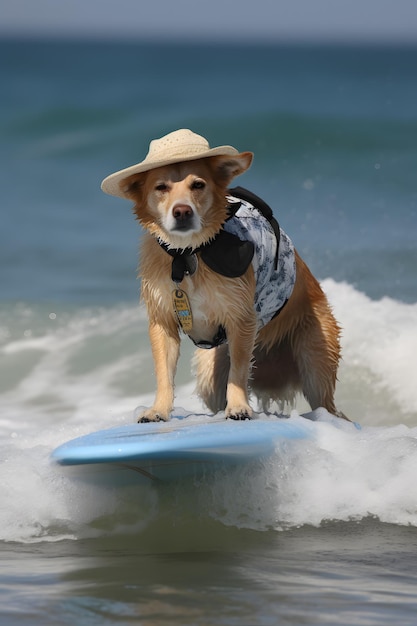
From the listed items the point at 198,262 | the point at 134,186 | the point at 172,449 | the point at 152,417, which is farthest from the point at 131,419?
the point at 172,449

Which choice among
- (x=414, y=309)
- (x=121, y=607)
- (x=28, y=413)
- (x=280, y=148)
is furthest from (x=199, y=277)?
(x=280, y=148)

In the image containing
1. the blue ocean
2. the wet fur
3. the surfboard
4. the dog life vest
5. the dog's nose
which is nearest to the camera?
the blue ocean

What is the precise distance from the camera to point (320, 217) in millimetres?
13367

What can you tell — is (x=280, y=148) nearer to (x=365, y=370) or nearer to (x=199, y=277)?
(x=365, y=370)

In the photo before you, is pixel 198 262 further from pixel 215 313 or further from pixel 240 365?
pixel 240 365

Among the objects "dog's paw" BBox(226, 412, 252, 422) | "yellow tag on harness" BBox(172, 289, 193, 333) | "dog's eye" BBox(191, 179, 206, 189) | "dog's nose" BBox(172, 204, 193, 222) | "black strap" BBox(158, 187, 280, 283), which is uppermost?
"dog's eye" BBox(191, 179, 206, 189)

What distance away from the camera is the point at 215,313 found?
16.4 ft

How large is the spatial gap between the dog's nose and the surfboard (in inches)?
34.0

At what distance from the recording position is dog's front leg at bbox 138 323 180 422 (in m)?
5.14

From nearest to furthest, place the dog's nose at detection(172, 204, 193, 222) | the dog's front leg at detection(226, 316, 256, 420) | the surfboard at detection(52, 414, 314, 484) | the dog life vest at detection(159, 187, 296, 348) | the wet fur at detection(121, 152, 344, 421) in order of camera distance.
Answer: the surfboard at detection(52, 414, 314, 484), the dog's nose at detection(172, 204, 193, 222), the wet fur at detection(121, 152, 344, 421), the dog life vest at detection(159, 187, 296, 348), the dog's front leg at detection(226, 316, 256, 420)

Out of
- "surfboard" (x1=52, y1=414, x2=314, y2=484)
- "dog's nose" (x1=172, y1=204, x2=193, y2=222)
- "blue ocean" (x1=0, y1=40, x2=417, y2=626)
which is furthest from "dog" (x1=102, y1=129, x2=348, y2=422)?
"blue ocean" (x1=0, y1=40, x2=417, y2=626)

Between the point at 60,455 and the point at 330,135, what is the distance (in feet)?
40.4

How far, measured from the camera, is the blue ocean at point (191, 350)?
393 centimetres

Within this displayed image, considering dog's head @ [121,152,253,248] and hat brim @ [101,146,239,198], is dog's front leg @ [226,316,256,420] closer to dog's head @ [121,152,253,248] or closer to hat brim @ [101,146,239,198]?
dog's head @ [121,152,253,248]
